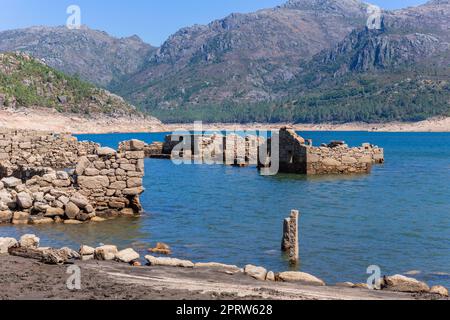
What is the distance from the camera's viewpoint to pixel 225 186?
3366 cm

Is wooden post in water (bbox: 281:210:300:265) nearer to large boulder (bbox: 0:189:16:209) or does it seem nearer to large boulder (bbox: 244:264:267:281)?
large boulder (bbox: 244:264:267:281)

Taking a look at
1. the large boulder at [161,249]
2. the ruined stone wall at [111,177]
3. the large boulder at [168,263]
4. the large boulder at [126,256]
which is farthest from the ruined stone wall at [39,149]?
the large boulder at [168,263]

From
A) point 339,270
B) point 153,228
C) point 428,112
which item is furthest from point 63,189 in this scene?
point 428,112

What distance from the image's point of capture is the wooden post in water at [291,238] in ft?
52.3

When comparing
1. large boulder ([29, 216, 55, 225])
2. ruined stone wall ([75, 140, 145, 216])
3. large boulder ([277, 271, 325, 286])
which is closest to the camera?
large boulder ([277, 271, 325, 286])

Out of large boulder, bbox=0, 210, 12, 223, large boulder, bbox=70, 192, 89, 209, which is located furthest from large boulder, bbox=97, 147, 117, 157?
large boulder, bbox=0, 210, 12, 223

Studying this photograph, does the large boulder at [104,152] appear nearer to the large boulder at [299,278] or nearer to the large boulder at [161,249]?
the large boulder at [161,249]

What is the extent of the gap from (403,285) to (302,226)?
819 centimetres

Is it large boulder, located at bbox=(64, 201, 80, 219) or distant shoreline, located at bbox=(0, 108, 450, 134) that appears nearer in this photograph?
large boulder, located at bbox=(64, 201, 80, 219)

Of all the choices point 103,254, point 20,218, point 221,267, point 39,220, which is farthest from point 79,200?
point 221,267

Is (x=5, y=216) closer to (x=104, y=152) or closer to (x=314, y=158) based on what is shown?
(x=104, y=152)

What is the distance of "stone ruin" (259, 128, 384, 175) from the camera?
37.9 meters
